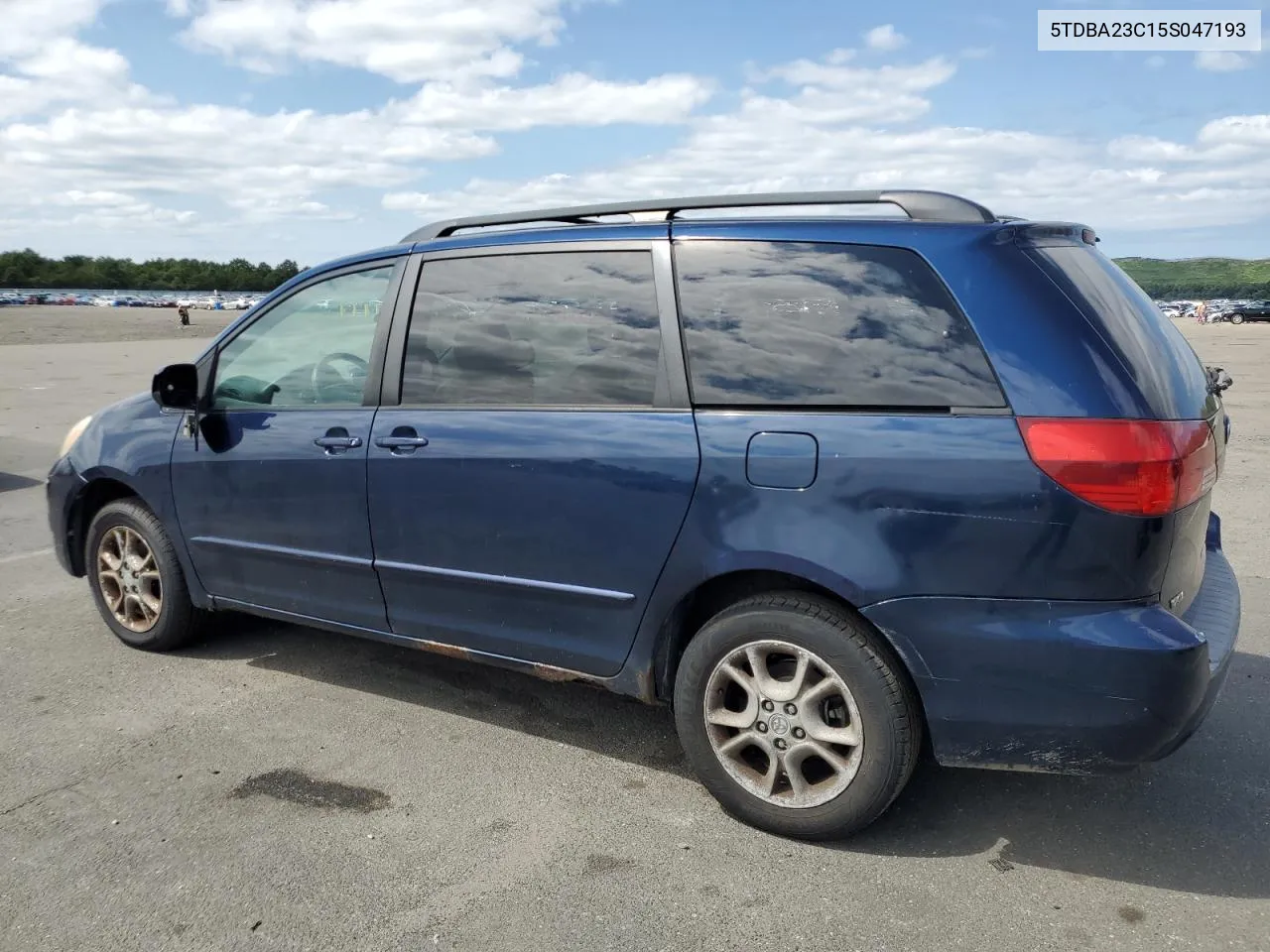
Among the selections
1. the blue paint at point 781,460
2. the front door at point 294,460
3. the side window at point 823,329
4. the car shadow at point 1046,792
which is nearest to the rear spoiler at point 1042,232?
the side window at point 823,329

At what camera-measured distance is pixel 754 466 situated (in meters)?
3.09

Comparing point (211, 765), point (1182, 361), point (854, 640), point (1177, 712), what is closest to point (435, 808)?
point (211, 765)

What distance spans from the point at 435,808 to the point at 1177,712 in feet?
7.18

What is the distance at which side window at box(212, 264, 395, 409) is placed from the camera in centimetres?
407

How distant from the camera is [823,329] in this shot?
3.11 meters

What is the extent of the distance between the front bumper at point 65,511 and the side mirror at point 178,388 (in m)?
0.82

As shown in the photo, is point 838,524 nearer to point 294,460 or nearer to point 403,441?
point 403,441

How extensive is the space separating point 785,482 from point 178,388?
8.94 feet

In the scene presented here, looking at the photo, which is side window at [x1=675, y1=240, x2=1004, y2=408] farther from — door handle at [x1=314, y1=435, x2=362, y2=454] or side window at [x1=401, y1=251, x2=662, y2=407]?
door handle at [x1=314, y1=435, x2=362, y2=454]

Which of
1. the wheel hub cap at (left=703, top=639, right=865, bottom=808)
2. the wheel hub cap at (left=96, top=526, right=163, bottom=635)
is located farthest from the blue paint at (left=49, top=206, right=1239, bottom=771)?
the wheel hub cap at (left=96, top=526, right=163, bottom=635)

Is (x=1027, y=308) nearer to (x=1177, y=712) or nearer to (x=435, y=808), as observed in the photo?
(x=1177, y=712)

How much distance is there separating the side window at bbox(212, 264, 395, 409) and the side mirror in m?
0.09

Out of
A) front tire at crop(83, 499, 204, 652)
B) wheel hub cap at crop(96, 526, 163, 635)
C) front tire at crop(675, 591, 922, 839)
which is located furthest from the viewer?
wheel hub cap at crop(96, 526, 163, 635)

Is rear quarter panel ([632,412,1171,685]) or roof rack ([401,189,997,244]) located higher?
roof rack ([401,189,997,244])
